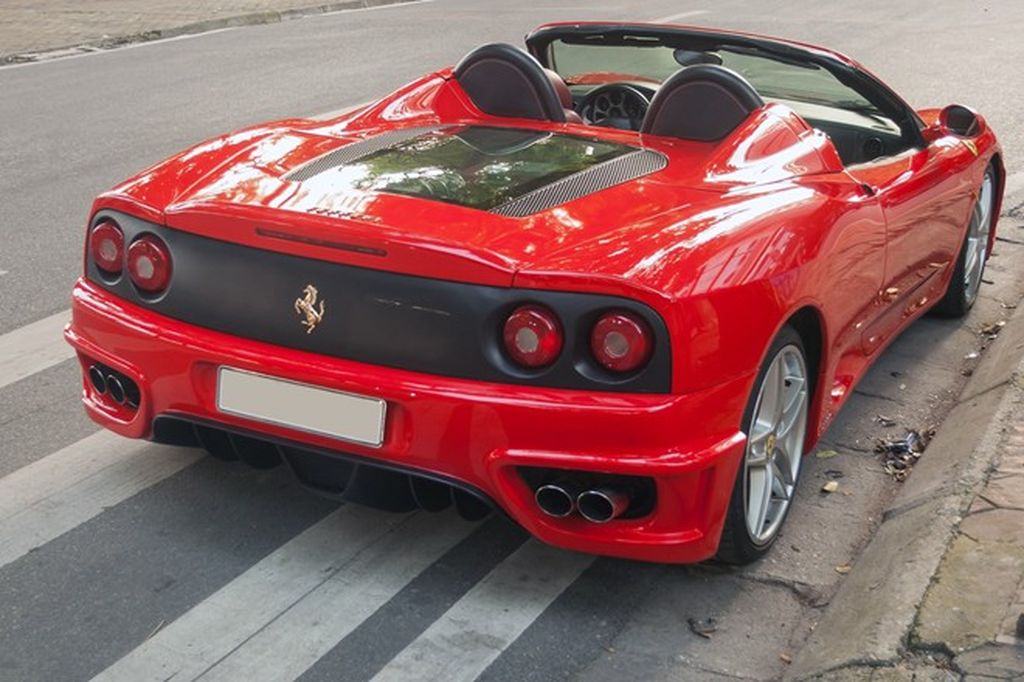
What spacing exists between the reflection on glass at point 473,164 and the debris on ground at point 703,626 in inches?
44.9

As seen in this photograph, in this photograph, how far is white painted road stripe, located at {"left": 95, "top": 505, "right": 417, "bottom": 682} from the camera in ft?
11.4

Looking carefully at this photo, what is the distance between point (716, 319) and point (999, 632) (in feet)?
3.06

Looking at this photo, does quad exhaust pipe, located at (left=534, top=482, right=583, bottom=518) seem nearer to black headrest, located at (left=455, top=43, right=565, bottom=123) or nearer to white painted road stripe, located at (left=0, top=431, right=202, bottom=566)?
white painted road stripe, located at (left=0, top=431, right=202, bottom=566)

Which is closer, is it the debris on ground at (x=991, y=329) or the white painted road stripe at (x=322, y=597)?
the white painted road stripe at (x=322, y=597)

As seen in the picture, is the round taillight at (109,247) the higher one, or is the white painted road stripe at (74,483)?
the round taillight at (109,247)

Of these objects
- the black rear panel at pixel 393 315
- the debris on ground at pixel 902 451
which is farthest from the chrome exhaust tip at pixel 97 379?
the debris on ground at pixel 902 451

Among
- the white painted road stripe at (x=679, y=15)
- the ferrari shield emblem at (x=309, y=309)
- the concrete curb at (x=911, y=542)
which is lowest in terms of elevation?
the white painted road stripe at (x=679, y=15)

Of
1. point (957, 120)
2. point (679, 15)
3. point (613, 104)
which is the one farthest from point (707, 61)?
point (679, 15)

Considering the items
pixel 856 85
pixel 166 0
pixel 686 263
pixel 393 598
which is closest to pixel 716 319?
pixel 686 263

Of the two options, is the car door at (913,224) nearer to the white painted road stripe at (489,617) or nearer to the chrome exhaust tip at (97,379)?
the white painted road stripe at (489,617)

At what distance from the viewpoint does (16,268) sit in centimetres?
673

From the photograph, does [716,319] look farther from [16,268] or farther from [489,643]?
[16,268]

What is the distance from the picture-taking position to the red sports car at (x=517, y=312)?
3486 mm

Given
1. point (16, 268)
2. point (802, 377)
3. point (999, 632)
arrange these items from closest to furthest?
point (999, 632), point (802, 377), point (16, 268)
